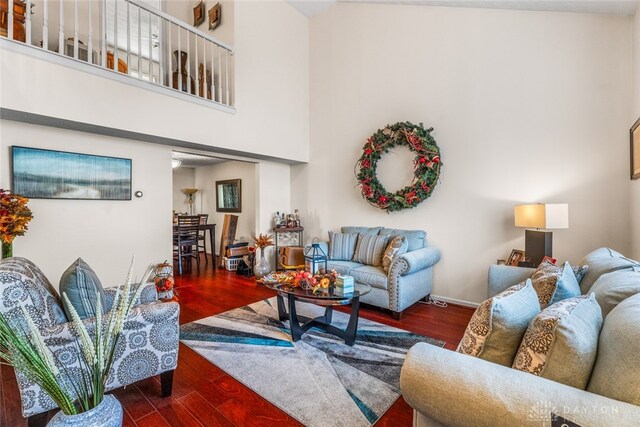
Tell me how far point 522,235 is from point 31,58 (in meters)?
5.12

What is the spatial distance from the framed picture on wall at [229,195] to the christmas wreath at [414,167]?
10.1 feet

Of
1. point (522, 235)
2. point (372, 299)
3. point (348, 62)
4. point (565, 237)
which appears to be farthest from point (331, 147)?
point (565, 237)

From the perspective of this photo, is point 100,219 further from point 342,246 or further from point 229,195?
point 229,195

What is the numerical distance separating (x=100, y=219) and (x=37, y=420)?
7.82ft

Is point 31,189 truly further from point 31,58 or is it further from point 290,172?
point 290,172

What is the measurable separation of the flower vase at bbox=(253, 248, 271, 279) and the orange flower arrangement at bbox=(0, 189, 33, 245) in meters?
2.95

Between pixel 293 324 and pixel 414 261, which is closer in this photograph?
pixel 293 324

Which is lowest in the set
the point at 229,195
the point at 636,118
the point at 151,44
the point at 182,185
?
the point at 229,195

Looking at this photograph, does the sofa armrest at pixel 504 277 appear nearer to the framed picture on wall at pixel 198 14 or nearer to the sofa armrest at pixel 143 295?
the sofa armrest at pixel 143 295

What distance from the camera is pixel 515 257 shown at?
3.29 meters

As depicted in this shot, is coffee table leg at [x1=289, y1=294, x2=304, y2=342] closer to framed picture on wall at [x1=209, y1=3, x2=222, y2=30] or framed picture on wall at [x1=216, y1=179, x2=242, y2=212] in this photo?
framed picture on wall at [x1=209, y1=3, x2=222, y2=30]

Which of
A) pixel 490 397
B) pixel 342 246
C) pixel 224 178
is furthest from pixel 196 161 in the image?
pixel 490 397

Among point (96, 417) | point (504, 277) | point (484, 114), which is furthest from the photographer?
point (484, 114)

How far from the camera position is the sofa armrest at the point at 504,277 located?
254 centimetres
